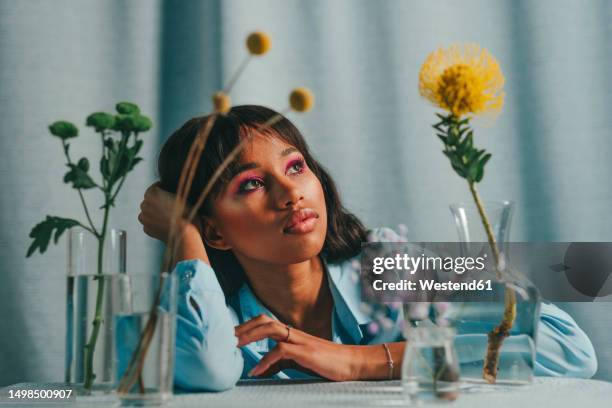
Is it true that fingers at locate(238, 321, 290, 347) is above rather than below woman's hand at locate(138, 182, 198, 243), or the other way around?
below

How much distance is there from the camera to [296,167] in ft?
4.09

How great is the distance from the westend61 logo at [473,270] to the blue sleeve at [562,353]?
0.16 meters

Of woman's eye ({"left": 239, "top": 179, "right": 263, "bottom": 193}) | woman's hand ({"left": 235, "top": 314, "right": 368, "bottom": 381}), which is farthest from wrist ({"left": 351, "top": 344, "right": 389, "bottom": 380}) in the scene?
woman's eye ({"left": 239, "top": 179, "right": 263, "bottom": 193})

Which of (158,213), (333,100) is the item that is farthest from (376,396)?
(333,100)

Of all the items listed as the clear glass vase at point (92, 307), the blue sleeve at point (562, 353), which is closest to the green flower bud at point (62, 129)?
the clear glass vase at point (92, 307)

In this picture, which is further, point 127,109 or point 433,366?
point 127,109

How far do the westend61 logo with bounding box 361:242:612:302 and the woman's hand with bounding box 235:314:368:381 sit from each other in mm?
174

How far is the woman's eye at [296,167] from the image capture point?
1.23 meters

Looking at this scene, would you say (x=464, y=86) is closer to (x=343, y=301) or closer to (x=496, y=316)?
(x=496, y=316)

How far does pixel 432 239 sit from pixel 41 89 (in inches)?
33.8

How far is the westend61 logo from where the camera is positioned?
889mm

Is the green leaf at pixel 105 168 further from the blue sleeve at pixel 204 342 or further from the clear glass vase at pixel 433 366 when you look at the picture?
the clear glass vase at pixel 433 366

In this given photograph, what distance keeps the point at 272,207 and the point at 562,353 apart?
0.51 metres

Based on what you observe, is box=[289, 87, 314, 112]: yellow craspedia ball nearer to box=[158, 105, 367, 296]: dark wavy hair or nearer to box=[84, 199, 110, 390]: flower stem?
box=[84, 199, 110, 390]: flower stem
